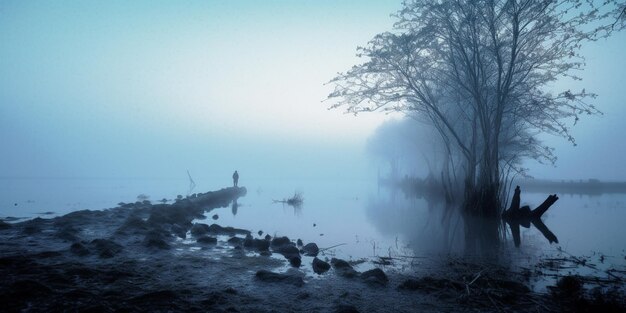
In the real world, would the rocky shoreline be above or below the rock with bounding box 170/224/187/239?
above

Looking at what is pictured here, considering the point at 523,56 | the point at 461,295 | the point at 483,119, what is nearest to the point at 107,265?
the point at 461,295

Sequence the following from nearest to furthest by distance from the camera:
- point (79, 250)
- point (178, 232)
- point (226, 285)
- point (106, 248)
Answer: point (226, 285) → point (79, 250) → point (106, 248) → point (178, 232)

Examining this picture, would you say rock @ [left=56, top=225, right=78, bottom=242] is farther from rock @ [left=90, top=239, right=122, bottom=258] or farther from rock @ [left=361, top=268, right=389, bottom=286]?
rock @ [left=361, top=268, right=389, bottom=286]

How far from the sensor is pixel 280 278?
16.9 ft

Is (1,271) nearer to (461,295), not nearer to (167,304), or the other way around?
(167,304)

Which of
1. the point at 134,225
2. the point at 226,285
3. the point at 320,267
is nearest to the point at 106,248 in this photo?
the point at 226,285

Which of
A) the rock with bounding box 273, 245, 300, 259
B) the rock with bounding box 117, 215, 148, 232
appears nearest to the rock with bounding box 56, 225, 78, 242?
the rock with bounding box 117, 215, 148, 232

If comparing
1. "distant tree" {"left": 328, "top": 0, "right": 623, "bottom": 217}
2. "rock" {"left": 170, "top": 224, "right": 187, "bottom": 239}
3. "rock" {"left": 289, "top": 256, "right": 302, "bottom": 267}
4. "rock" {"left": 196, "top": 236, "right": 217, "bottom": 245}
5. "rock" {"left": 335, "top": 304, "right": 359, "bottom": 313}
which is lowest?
"rock" {"left": 170, "top": 224, "right": 187, "bottom": 239}

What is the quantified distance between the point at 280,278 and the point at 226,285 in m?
0.87

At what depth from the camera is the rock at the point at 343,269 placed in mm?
5550

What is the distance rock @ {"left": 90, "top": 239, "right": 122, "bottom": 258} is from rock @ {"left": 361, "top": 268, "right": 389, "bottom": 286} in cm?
502

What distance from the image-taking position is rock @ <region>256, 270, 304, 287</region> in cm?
500

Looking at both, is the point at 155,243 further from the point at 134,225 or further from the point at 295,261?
the point at 295,261

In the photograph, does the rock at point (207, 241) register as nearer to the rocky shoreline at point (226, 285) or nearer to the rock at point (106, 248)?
the rocky shoreline at point (226, 285)
